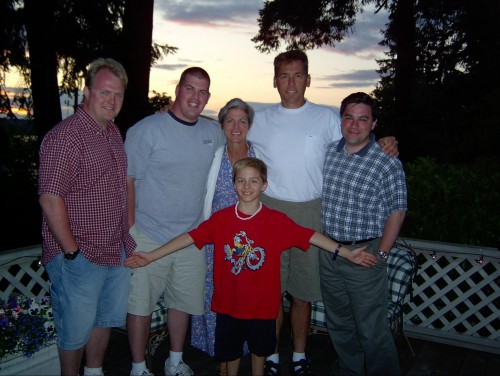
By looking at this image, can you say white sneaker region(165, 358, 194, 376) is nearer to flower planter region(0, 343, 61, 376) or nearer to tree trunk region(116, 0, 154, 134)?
flower planter region(0, 343, 61, 376)

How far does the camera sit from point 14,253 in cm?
389

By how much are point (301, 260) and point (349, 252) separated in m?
0.61

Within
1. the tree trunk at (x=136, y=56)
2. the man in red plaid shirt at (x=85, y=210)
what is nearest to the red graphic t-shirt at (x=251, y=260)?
the man in red plaid shirt at (x=85, y=210)

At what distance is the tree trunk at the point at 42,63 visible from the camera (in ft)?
25.7

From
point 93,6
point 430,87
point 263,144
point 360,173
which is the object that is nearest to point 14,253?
point 263,144

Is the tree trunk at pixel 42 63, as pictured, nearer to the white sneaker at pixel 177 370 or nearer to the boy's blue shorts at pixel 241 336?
the white sneaker at pixel 177 370

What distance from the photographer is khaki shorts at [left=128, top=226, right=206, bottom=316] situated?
3281 mm

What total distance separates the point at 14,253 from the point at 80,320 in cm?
151

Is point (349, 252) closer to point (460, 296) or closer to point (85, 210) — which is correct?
point (85, 210)

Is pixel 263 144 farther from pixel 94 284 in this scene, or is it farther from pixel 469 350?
pixel 469 350

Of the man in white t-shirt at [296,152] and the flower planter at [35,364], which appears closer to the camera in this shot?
the flower planter at [35,364]

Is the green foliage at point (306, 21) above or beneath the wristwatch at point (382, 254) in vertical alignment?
above

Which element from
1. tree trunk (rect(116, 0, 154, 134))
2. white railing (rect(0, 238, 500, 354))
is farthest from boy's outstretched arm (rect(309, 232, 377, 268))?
tree trunk (rect(116, 0, 154, 134))

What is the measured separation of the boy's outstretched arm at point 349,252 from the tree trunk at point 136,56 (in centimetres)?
413
